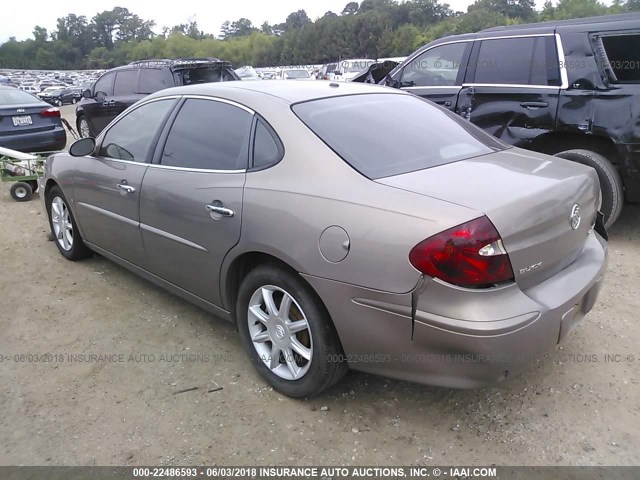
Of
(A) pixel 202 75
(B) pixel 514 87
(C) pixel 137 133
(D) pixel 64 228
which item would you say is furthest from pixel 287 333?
(A) pixel 202 75

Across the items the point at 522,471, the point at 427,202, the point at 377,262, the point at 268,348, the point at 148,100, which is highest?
the point at 148,100

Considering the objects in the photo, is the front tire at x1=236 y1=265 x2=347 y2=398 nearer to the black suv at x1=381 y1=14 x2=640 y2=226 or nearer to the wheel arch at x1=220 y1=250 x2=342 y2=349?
the wheel arch at x1=220 y1=250 x2=342 y2=349

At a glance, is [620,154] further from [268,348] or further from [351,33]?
[351,33]

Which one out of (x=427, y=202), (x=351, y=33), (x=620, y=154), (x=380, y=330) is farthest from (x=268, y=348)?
(x=351, y=33)

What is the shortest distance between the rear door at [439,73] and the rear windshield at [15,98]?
19.9ft

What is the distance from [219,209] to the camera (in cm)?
291

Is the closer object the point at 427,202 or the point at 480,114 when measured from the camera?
the point at 427,202

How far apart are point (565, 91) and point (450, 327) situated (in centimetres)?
369

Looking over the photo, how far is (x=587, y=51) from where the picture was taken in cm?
489

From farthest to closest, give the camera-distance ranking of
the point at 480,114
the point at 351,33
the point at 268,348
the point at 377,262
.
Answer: the point at 351,33
the point at 480,114
the point at 268,348
the point at 377,262

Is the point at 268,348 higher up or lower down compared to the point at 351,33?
lower down

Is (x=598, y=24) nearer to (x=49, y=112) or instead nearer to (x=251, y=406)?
(x=251, y=406)

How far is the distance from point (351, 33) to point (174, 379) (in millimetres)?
104439

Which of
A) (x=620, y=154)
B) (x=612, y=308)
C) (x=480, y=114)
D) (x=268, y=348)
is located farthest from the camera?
(x=480, y=114)
